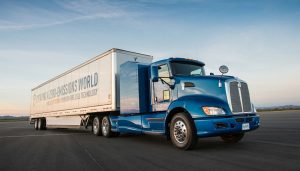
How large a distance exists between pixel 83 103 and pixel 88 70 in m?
1.82

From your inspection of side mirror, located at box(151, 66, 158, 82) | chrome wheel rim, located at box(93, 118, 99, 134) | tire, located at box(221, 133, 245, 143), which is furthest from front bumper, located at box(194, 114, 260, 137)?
chrome wheel rim, located at box(93, 118, 99, 134)

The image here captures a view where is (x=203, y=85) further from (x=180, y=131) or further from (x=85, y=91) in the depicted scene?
(x=85, y=91)

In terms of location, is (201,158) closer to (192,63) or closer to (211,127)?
(211,127)

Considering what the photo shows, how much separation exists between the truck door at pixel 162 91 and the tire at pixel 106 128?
382 cm

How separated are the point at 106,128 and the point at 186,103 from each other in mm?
6154

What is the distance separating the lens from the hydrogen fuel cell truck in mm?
7527

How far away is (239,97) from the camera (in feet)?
25.9

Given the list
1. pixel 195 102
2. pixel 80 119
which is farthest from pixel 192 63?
pixel 80 119

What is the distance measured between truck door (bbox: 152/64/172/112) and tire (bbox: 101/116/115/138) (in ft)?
12.5

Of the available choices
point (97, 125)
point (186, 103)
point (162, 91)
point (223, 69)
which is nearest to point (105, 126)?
point (97, 125)

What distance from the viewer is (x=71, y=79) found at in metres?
17.0

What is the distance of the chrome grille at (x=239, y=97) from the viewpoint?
7.67 m

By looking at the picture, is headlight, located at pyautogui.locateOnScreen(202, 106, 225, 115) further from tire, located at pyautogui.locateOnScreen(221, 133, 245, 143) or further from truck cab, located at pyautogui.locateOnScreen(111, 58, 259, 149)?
tire, located at pyautogui.locateOnScreen(221, 133, 245, 143)

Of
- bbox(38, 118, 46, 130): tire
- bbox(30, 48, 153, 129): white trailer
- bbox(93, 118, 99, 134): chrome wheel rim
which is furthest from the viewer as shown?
bbox(38, 118, 46, 130): tire
